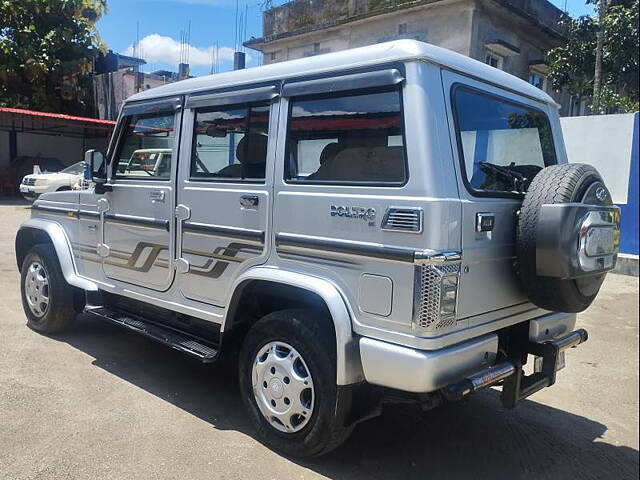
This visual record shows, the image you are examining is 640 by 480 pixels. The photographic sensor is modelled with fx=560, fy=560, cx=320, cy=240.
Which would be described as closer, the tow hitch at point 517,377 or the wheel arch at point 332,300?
the tow hitch at point 517,377

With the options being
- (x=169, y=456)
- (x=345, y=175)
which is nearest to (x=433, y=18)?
(x=345, y=175)

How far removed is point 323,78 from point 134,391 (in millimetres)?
2685

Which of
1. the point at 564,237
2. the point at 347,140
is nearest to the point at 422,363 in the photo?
the point at 564,237

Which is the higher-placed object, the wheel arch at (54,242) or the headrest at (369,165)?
the headrest at (369,165)

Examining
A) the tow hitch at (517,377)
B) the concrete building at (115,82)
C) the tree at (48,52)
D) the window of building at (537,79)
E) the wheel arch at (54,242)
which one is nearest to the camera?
the tow hitch at (517,377)

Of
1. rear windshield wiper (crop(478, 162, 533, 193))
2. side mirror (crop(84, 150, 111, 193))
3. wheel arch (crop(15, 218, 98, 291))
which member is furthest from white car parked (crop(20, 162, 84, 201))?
rear windshield wiper (crop(478, 162, 533, 193))

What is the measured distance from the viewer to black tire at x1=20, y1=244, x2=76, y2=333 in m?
5.06

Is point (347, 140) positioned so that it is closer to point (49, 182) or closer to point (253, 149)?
point (253, 149)

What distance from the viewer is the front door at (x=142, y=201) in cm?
409

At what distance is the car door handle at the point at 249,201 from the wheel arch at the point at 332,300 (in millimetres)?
400

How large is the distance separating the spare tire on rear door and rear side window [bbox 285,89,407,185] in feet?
2.44

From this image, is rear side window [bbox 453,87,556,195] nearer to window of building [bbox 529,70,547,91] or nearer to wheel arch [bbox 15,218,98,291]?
wheel arch [bbox 15,218,98,291]

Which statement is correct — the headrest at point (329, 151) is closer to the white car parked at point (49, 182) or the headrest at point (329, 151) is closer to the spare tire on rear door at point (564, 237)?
the spare tire on rear door at point (564, 237)

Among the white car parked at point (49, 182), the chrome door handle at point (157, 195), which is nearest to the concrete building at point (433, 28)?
the white car parked at point (49, 182)
